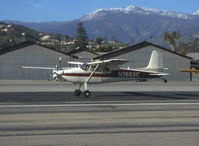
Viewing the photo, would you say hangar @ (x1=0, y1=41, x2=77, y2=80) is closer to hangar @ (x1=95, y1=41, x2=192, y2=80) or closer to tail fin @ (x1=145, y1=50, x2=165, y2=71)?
hangar @ (x1=95, y1=41, x2=192, y2=80)

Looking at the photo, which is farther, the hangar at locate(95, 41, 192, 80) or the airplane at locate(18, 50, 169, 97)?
the hangar at locate(95, 41, 192, 80)

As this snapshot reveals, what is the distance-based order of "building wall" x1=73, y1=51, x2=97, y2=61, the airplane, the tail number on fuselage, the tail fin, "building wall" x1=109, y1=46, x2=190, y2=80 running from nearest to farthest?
the airplane
the tail number on fuselage
the tail fin
"building wall" x1=109, y1=46, x2=190, y2=80
"building wall" x1=73, y1=51, x2=97, y2=61

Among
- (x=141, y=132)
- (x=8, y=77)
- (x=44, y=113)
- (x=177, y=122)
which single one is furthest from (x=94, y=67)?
(x=8, y=77)

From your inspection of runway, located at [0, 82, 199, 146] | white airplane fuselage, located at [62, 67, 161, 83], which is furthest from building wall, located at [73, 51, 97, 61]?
runway, located at [0, 82, 199, 146]

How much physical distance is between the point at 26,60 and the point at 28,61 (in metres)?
0.33

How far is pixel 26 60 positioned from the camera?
58.3 m

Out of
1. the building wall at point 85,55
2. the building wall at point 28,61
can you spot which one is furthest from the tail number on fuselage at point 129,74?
the building wall at point 85,55

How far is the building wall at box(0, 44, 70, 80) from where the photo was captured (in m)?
57.0

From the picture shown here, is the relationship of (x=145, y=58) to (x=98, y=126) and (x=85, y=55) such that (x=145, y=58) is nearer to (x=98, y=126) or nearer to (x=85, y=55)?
(x=85, y=55)

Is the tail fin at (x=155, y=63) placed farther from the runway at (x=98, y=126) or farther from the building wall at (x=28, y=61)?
the building wall at (x=28, y=61)

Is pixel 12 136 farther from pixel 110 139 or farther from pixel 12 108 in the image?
pixel 12 108

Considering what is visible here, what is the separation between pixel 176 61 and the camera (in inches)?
2389

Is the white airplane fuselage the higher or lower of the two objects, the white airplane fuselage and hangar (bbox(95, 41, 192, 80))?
the lower

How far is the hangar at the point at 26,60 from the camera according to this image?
2247 inches
